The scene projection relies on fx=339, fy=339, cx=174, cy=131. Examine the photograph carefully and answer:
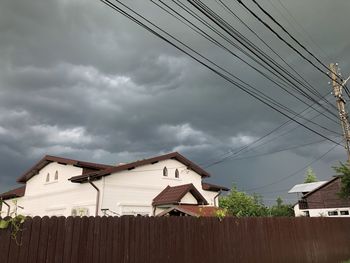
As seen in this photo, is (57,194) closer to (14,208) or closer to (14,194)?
(14,194)

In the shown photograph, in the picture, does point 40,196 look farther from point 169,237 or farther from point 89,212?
point 169,237

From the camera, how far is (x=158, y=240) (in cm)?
749

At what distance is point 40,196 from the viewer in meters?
25.7

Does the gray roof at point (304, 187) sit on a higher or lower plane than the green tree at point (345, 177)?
higher

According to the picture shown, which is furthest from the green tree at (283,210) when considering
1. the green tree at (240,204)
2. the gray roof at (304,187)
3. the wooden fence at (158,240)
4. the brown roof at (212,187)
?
the wooden fence at (158,240)

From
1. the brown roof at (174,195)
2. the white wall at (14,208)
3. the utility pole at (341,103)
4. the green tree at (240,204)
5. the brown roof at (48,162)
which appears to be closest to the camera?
the white wall at (14,208)

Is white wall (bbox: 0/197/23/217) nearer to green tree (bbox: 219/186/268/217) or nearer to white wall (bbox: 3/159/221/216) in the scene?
white wall (bbox: 3/159/221/216)

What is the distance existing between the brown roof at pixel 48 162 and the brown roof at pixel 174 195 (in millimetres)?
4085

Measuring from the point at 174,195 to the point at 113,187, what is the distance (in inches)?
159

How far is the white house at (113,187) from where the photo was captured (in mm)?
20453

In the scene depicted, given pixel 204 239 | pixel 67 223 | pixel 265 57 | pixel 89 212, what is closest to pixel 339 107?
pixel 265 57

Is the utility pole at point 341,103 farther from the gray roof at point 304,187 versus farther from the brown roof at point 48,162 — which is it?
the gray roof at point 304,187

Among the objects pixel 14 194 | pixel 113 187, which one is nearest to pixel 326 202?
pixel 113 187

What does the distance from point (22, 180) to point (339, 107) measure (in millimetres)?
24593
